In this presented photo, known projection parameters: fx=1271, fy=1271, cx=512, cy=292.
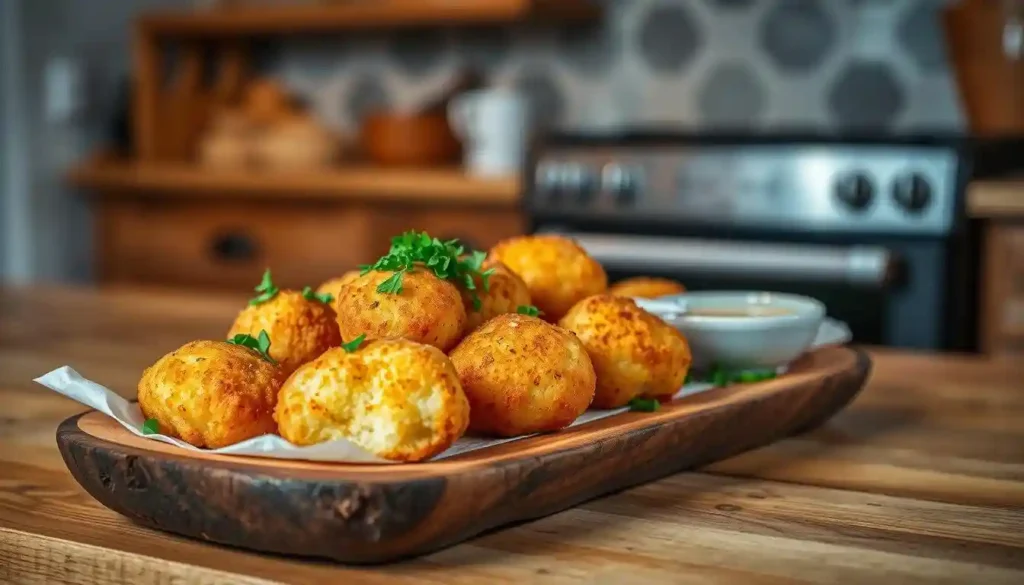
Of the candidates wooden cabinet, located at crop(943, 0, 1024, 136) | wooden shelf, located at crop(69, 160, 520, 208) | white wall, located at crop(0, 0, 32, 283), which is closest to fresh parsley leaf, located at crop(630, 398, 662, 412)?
wooden shelf, located at crop(69, 160, 520, 208)

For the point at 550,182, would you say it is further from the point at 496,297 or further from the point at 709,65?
the point at 496,297

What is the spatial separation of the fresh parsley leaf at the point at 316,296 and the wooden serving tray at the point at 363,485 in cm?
16

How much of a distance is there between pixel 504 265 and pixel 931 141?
1799 mm

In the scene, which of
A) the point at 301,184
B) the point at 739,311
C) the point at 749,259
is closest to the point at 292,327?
Answer: the point at 739,311

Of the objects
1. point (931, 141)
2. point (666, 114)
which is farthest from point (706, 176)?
point (666, 114)

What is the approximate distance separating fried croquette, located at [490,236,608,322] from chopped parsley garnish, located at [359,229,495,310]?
0.09 metres

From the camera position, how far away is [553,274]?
→ 3.11ft

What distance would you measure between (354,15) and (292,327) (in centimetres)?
269

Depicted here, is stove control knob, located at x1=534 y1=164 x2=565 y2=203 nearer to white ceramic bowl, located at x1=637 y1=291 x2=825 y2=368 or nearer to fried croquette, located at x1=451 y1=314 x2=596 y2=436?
white ceramic bowl, located at x1=637 y1=291 x2=825 y2=368

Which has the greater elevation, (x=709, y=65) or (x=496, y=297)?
(x=709, y=65)

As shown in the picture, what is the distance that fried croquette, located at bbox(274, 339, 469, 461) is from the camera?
2.25ft

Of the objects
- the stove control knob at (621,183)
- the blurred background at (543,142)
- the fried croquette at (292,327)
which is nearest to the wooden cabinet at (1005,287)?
the blurred background at (543,142)

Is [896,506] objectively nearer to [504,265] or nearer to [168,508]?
[504,265]

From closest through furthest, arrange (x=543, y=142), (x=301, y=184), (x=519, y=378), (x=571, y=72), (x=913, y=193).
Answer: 1. (x=519, y=378)
2. (x=913, y=193)
3. (x=543, y=142)
4. (x=301, y=184)
5. (x=571, y=72)
